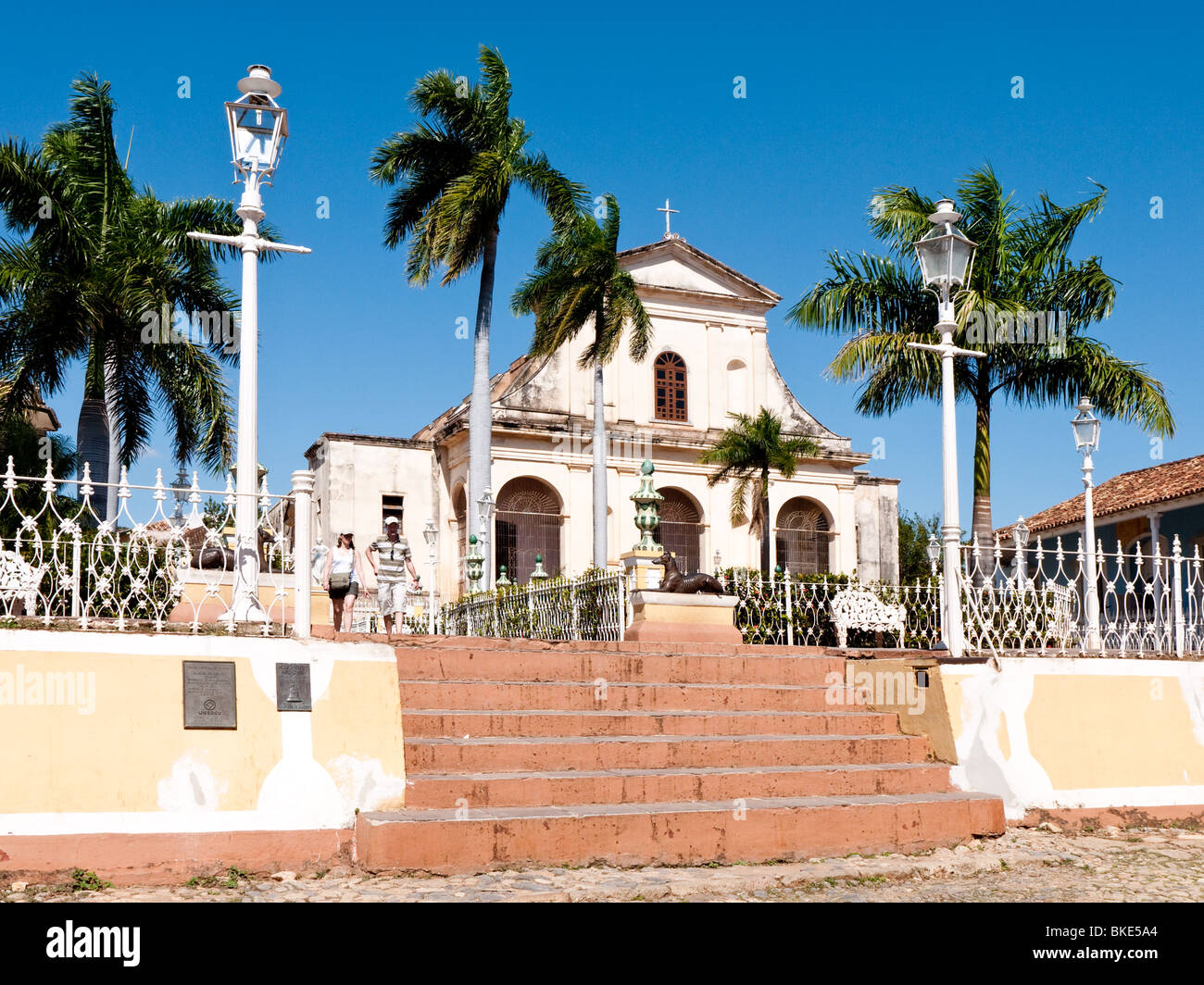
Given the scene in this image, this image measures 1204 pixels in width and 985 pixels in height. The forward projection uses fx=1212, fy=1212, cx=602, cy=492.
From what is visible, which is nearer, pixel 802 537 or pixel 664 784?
pixel 664 784

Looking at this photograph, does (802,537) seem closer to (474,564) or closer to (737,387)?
(737,387)

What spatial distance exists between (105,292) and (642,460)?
1352 centimetres

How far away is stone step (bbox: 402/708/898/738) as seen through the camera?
820 centimetres

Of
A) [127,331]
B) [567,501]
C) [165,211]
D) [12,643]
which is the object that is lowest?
[12,643]

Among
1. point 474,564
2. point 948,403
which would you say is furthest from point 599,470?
point 948,403

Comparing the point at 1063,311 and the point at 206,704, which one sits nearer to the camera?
the point at 206,704

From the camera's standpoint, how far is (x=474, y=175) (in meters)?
20.2

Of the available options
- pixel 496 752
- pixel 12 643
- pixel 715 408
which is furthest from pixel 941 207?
pixel 715 408

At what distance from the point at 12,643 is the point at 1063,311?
14.8 m

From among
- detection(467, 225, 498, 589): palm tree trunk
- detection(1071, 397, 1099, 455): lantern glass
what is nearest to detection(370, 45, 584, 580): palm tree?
detection(467, 225, 498, 589): palm tree trunk

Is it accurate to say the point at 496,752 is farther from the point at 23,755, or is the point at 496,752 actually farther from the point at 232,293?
the point at 232,293

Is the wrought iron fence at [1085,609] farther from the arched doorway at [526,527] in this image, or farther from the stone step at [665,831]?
the arched doorway at [526,527]

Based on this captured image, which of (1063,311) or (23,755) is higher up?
(1063,311)
